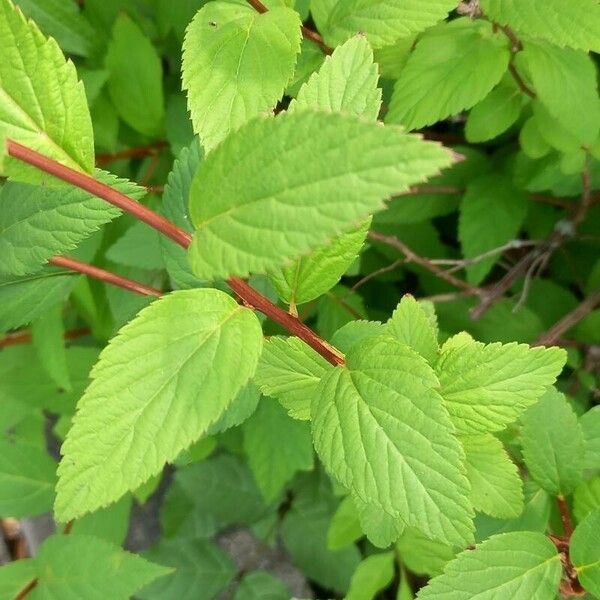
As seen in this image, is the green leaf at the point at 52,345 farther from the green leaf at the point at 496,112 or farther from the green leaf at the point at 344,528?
the green leaf at the point at 496,112

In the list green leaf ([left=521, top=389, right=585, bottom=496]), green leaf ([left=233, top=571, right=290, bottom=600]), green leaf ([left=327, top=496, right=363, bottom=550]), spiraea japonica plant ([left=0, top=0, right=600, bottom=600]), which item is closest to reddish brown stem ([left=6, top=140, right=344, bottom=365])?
spiraea japonica plant ([left=0, top=0, right=600, bottom=600])

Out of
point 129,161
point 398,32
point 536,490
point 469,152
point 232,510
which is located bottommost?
point 232,510

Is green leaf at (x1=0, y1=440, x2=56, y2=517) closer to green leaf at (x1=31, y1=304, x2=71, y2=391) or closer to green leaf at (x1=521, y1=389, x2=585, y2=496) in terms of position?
green leaf at (x1=31, y1=304, x2=71, y2=391)

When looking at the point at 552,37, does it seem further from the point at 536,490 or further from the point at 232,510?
the point at 232,510

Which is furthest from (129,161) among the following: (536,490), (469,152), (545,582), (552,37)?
(545,582)

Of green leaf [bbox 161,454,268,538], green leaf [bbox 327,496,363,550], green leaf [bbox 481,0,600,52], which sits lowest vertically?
green leaf [bbox 161,454,268,538]

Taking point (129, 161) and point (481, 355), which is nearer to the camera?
point (481, 355)
